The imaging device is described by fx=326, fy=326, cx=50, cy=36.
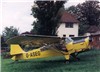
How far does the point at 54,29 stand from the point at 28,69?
1223 cm

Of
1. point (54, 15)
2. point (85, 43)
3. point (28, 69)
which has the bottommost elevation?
point (28, 69)

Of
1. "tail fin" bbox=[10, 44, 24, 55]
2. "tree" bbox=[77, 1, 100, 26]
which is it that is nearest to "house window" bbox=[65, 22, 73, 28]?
"tree" bbox=[77, 1, 100, 26]

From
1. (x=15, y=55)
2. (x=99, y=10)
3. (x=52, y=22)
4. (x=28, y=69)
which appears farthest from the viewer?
(x=99, y=10)

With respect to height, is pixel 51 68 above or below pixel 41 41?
below

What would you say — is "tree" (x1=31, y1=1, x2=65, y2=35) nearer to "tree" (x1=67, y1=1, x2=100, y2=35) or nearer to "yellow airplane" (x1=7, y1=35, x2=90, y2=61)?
"yellow airplane" (x1=7, y1=35, x2=90, y2=61)

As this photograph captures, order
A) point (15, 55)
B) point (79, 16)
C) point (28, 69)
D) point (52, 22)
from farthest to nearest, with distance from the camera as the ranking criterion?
point (79, 16) → point (52, 22) → point (15, 55) → point (28, 69)

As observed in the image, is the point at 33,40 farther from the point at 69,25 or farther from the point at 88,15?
the point at 88,15

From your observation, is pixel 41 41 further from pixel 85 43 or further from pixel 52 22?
pixel 52 22

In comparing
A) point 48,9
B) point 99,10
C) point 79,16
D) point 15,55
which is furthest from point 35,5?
point 79,16

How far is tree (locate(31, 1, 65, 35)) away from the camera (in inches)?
1061

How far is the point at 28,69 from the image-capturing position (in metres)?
15.5

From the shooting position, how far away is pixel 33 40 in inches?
666

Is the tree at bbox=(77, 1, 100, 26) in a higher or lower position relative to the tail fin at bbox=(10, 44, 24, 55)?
higher

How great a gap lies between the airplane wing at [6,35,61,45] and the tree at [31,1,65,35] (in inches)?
362
